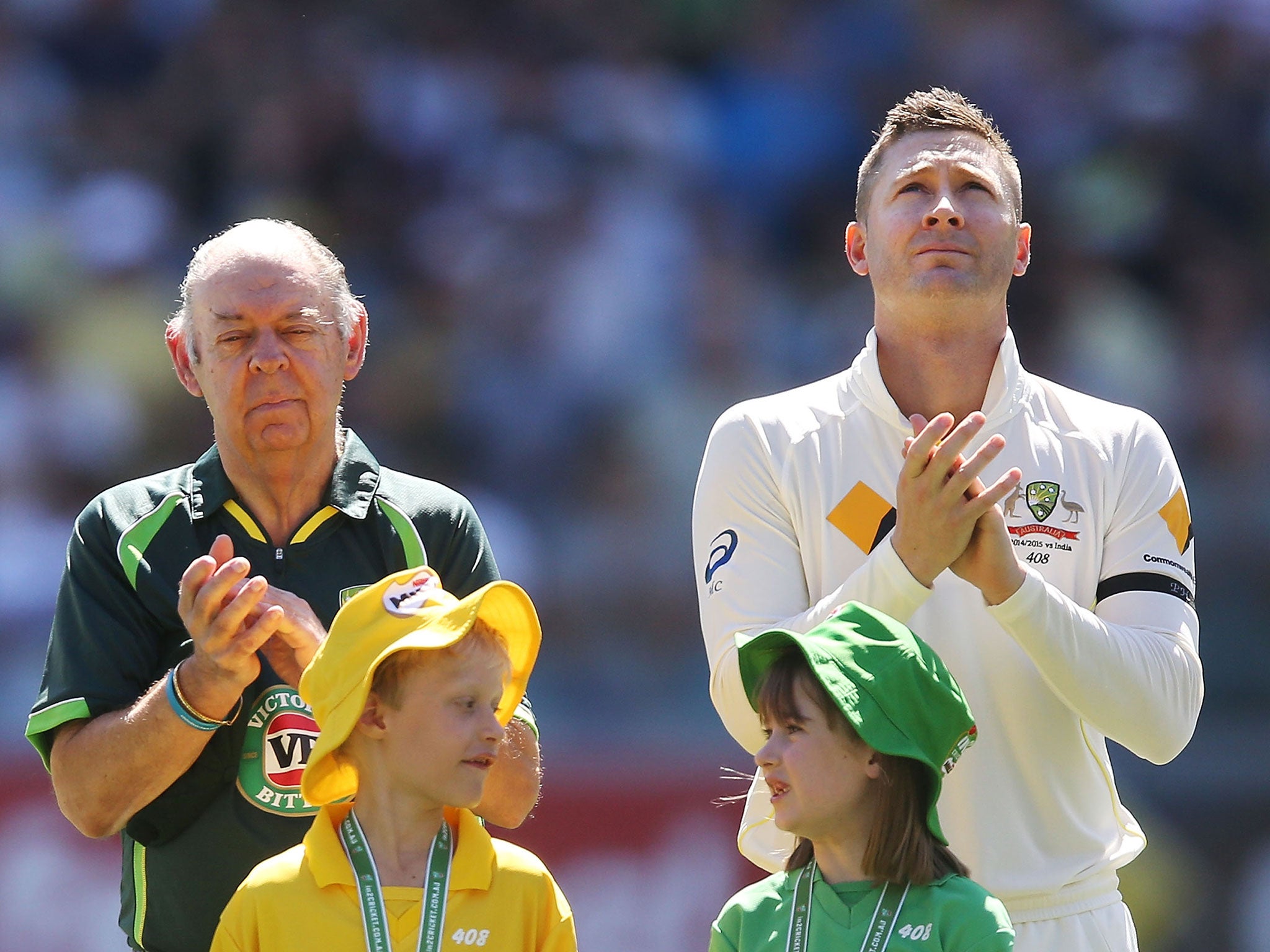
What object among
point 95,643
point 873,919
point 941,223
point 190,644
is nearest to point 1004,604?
point 873,919

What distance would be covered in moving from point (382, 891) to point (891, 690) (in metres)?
0.87

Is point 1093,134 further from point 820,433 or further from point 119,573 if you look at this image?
point 119,573

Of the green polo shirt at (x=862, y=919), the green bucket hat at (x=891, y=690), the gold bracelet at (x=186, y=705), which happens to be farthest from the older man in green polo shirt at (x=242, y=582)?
the green bucket hat at (x=891, y=690)

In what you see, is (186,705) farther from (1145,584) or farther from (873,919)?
(1145,584)

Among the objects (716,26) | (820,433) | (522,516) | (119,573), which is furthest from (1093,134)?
(119,573)

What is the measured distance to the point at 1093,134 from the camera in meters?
9.77

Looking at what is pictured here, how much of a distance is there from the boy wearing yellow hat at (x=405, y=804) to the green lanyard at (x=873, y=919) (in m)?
0.36

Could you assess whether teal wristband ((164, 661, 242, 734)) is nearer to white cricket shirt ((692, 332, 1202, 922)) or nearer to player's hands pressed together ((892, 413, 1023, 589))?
white cricket shirt ((692, 332, 1202, 922))

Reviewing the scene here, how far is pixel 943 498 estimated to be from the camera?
9.71 ft

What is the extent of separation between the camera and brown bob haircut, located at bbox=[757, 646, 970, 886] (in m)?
2.96

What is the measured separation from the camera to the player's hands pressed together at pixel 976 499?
2949 millimetres

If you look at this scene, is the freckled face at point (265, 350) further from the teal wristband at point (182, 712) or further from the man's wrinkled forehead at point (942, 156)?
the man's wrinkled forehead at point (942, 156)

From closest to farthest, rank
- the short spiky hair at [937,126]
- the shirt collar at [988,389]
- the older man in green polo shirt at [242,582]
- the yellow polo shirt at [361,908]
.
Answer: the yellow polo shirt at [361,908] → the older man in green polo shirt at [242,582] → the shirt collar at [988,389] → the short spiky hair at [937,126]

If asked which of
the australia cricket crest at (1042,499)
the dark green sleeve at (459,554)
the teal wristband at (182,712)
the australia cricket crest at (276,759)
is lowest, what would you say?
the australia cricket crest at (276,759)
